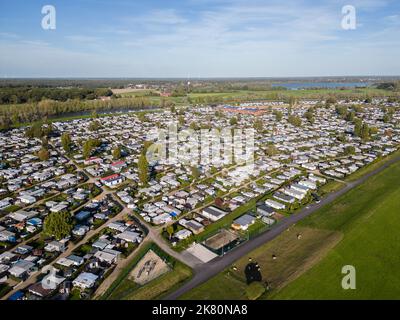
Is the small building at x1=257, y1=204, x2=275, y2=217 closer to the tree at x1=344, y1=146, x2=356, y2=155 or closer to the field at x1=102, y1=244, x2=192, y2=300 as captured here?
the field at x1=102, y1=244, x2=192, y2=300

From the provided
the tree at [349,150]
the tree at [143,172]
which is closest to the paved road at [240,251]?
the tree at [349,150]

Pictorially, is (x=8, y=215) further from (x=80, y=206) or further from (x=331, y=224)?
(x=331, y=224)

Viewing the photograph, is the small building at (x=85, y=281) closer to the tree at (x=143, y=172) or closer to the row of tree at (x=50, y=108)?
the tree at (x=143, y=172)

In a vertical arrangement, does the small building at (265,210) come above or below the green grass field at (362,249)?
above

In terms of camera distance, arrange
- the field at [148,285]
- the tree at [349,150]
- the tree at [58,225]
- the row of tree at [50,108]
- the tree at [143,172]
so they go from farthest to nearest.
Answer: the row of tree at [50,108], the tree at [349,150], the tree at [143,172], the tree at [58,225], the field at [148,285]

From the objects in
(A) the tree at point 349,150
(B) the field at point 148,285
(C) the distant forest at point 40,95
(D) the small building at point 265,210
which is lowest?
(B) the field at point 148,285

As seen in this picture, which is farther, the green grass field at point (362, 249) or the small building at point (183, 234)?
the small building at point (183, 234)

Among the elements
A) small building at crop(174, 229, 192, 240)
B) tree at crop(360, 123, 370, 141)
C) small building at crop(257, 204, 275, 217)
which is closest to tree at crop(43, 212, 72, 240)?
small building at crop(174, 229, 192, 240)
